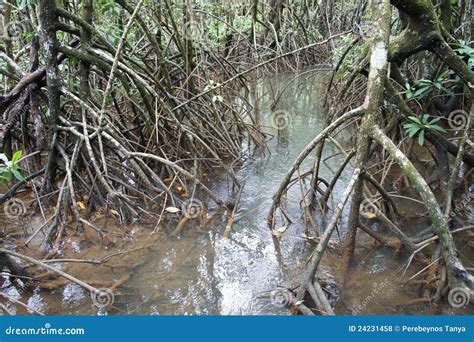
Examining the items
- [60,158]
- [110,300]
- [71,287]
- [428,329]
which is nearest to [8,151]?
[60,158]

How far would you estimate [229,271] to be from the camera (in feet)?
9.29

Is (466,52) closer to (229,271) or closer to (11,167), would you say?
(229,271)

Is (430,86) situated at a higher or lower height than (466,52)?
lower

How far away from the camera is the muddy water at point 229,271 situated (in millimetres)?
2467

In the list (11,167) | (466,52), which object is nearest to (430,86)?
(466,52)

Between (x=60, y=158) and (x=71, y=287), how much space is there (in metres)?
1.15

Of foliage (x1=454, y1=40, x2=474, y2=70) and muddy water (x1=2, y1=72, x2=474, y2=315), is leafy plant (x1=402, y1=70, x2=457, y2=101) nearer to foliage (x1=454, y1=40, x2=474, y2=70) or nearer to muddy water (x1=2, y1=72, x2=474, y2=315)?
foliage (x1=454, y1=40, x2=474, y2=70)

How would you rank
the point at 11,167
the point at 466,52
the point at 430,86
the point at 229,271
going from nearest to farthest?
the point at 11,167
the point at 229,271
the point at 466,52
the point at 430,86

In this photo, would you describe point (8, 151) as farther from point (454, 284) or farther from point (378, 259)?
point (454, 284)

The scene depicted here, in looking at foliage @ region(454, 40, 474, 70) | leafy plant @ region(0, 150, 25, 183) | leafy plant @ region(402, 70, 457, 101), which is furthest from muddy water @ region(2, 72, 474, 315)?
foliage @ region(454, 40, 474, 70)

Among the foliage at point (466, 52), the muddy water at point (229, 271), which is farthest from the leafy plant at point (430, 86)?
the muddy water at point (229, 271)

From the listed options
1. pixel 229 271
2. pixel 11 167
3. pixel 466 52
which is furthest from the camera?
pixel 466 52

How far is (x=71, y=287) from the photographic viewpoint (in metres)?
2.59

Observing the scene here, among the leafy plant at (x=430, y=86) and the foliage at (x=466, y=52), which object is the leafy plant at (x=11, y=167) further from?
the foliage at (x=466, y=52)
